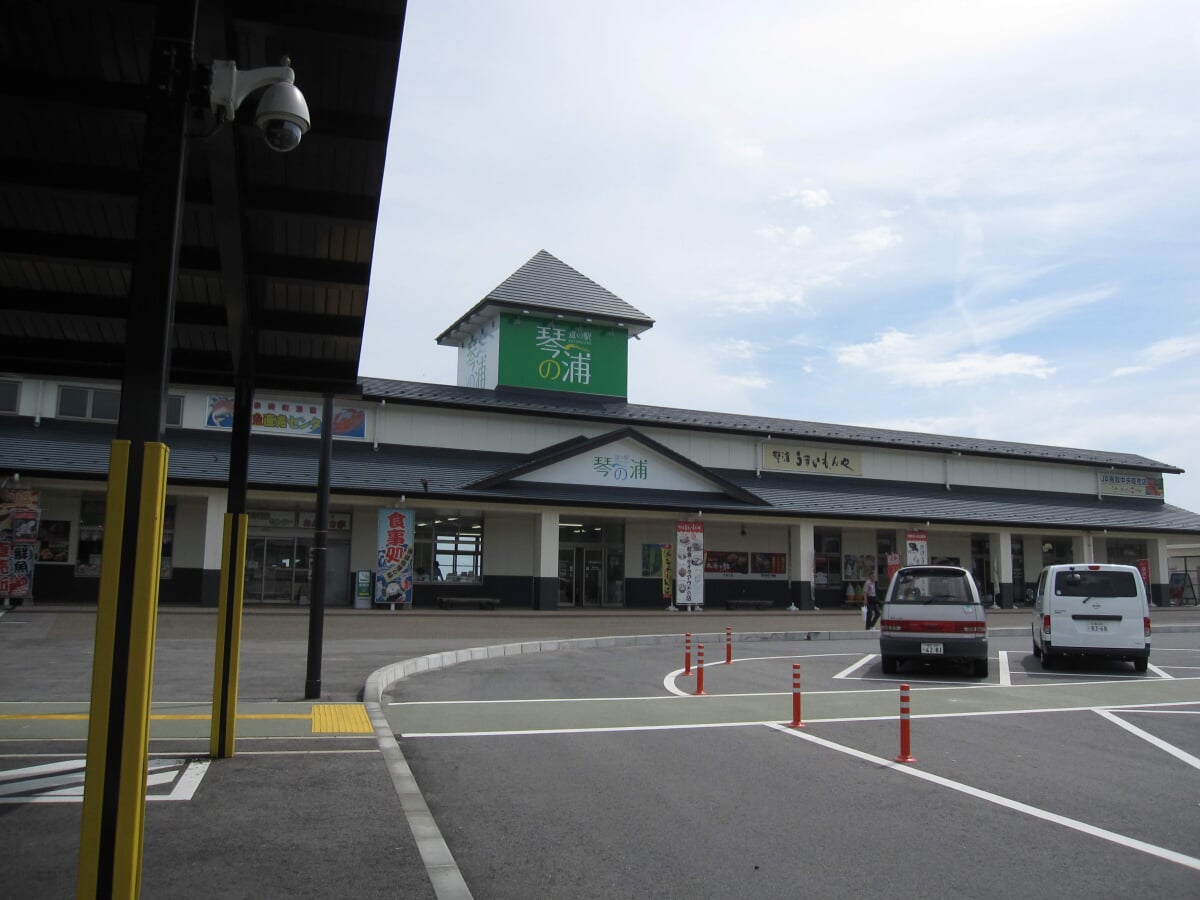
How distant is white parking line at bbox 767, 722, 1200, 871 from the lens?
620cm

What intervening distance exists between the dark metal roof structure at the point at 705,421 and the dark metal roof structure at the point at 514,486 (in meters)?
1.60

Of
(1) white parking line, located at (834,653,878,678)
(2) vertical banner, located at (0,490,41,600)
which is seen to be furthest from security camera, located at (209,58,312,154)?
(2) vertical banner, located at (0,490,41,600)

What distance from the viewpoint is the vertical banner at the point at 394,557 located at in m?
29.0

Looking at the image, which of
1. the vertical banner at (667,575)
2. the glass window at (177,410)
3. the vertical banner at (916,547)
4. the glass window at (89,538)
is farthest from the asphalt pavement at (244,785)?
the vertical banner at (916,547)

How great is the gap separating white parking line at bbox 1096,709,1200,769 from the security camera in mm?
9453

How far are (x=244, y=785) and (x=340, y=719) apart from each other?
9.93 ft

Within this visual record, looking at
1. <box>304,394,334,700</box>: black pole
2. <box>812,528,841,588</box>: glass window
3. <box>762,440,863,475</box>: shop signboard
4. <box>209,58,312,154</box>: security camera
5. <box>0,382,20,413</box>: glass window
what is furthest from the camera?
<box>762,440,863,475</box>: shop signboard

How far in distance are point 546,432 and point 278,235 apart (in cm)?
2673

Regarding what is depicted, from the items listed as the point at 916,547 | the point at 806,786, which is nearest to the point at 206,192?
the point at 806,786

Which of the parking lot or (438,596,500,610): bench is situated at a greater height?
(438,596,500,610): bench

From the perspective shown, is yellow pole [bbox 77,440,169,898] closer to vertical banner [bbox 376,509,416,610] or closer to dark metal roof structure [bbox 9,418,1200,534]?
dark metal roof structure [bbox 9,418,1200,534]

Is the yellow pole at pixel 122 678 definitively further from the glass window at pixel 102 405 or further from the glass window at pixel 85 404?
the glass window at pixel 102 405

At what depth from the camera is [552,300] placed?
36.7m

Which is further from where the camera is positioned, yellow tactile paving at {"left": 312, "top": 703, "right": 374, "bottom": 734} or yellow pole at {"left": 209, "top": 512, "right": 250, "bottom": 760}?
yellow tactile paving at {"left": 312, "top": 703, "right": 374, "bottom": 734}
